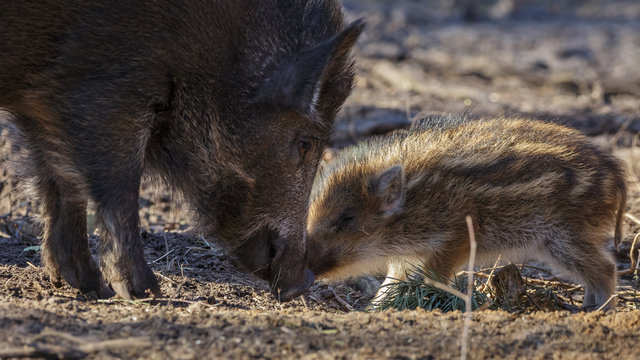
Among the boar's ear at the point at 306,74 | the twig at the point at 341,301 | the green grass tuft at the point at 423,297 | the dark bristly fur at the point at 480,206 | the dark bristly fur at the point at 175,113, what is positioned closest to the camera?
the dark bristly fur at the point at 175,113

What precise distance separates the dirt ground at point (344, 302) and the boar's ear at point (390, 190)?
603mm

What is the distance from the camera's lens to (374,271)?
5.59m

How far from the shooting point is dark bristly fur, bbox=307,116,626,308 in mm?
5160

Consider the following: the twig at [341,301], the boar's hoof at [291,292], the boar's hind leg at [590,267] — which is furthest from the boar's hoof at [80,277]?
the boar's hind leg at [590,267]

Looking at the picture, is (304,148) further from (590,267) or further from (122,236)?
(590,267)

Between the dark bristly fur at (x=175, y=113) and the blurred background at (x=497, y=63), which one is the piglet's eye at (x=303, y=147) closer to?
the dark bristly fur at (x=175, y=113)

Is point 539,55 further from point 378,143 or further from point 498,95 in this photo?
point 378,143

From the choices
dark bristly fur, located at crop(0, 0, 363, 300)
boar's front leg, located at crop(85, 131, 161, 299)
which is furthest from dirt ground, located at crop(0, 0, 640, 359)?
dark bristly fur, located at crop(0, 0, 363, 300)

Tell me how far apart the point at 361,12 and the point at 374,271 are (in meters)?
10.2

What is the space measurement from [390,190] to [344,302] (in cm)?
73

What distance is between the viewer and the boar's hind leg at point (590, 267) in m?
5.07

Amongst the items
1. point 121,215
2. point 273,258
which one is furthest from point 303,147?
point 121,215

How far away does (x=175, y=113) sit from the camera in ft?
13.5

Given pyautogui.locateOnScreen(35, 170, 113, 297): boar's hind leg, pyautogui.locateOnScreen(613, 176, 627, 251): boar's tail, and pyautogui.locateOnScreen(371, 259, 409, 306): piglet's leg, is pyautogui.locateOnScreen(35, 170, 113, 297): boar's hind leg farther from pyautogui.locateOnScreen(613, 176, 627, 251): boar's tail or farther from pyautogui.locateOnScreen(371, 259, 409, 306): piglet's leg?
pyautogui.locateOnScreen(613, 176, 627, 251): boar's tail
